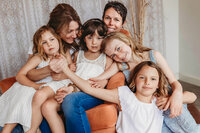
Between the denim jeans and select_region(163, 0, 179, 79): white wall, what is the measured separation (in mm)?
2034

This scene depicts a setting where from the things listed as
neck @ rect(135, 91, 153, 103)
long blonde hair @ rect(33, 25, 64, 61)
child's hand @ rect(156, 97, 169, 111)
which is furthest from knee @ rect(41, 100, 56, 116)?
child's hand @ rect(156, 97, 169, 111)

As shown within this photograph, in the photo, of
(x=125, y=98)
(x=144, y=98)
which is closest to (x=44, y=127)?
(x=125, y=98)

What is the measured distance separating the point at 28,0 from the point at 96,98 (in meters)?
1.58

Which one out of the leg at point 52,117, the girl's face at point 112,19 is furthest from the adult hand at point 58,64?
the girl's face at point 112,19

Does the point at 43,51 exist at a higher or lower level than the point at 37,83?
higher

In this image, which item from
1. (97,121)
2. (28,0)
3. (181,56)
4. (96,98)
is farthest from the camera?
(181,56)

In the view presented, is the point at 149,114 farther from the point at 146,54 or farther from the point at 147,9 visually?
the point at 147,9

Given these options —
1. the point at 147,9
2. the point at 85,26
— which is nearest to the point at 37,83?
the point at 85,26

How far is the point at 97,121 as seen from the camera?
1245mm

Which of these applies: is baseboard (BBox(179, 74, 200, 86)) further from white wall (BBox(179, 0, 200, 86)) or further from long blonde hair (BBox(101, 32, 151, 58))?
long blonde hair (BBox(101, 32, 151, 58))

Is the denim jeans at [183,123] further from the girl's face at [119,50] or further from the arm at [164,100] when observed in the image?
the girl's face at [119,50]

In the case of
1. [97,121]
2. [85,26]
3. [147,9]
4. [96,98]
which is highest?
[147,9]

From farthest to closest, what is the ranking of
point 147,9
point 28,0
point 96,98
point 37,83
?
point 147,9
point 28,0
point 37,83
point 96,98

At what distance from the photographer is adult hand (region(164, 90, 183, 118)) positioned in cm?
118
